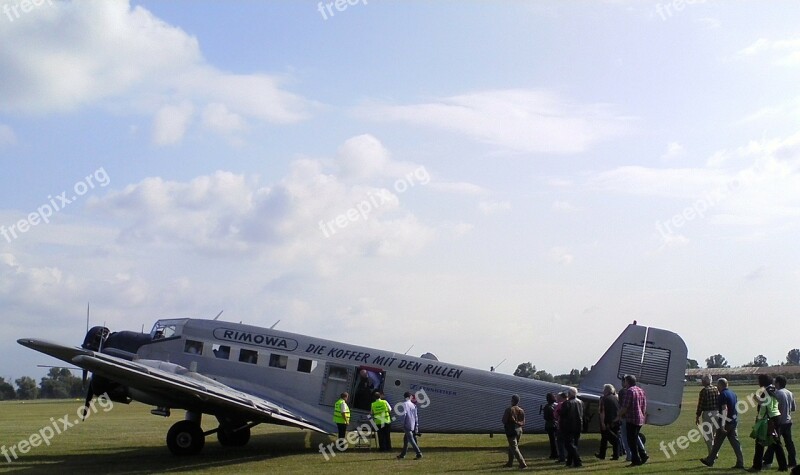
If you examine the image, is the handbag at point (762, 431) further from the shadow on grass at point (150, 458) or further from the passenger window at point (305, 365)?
the shadow on grass at point (150, 458)

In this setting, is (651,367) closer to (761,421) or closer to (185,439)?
(761,421)

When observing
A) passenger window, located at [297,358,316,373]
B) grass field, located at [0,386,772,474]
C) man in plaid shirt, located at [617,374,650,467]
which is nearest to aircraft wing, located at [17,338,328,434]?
grass field, located at [0,386,772,474]

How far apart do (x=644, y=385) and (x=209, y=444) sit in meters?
10.8

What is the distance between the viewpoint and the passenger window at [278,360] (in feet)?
57.4

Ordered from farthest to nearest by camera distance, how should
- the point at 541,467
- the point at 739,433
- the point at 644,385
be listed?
1. the point at 739,433
2. the point at 644,385
3. the point at 541,467

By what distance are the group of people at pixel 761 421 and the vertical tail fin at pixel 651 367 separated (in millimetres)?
2306

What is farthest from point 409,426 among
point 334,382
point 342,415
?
point 334,382

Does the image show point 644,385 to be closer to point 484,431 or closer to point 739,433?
point 484,431

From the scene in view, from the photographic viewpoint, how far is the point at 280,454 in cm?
1700

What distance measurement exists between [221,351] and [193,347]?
717 millimetres

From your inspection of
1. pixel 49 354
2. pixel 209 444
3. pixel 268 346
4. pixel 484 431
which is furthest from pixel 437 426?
pixel 49 354

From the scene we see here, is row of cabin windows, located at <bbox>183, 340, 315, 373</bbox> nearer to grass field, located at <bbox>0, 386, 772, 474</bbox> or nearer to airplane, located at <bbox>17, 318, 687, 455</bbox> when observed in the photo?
airplane, located at <bbox>17, 318, 687, 455</bbox>

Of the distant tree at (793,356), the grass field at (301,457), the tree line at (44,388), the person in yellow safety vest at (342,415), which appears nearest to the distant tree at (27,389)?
the tree line at (44,388)

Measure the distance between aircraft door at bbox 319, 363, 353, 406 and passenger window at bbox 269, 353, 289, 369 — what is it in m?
1.00
